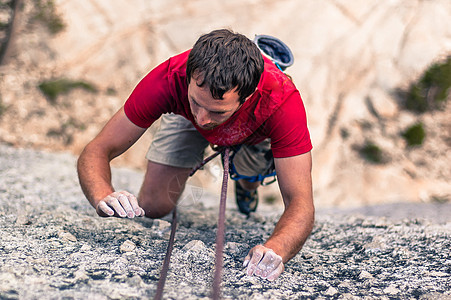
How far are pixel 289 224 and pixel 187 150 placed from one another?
1209 millimetres

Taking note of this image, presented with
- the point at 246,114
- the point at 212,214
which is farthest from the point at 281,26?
the point at 246,114

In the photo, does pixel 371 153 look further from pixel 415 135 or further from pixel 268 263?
pixel 268 263

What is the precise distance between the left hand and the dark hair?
71 centimetres

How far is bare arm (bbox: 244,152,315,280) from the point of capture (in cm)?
208

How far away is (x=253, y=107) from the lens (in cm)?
231

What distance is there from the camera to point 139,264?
219 cm

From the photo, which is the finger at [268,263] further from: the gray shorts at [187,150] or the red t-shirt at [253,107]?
the gray shorts at [187,150]

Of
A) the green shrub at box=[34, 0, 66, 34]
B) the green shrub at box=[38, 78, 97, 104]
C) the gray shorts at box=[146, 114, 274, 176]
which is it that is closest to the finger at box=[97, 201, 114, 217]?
the gray shorts at box=[146, 114, 274, 176]

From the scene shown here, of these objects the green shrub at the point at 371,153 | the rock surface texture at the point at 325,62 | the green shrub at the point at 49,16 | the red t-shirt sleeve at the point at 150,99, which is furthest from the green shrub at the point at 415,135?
the red t-shirt sleeve at the point at 150,99

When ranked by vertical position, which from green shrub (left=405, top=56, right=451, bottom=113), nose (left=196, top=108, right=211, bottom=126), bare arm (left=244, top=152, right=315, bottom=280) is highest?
green shrub (left=405, top=56, right=451, bottom=113)

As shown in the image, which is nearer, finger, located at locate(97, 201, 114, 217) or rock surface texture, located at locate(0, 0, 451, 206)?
finger, located at locate(97, 201, 114, 217)

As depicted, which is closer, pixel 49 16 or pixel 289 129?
pixel 289 129

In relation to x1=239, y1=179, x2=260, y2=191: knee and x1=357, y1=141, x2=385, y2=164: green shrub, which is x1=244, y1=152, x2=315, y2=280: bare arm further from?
x1=357, y1=141, x2=385, y2=164: green shrub

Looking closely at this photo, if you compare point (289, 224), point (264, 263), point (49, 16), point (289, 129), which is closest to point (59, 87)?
point (49, 16)
